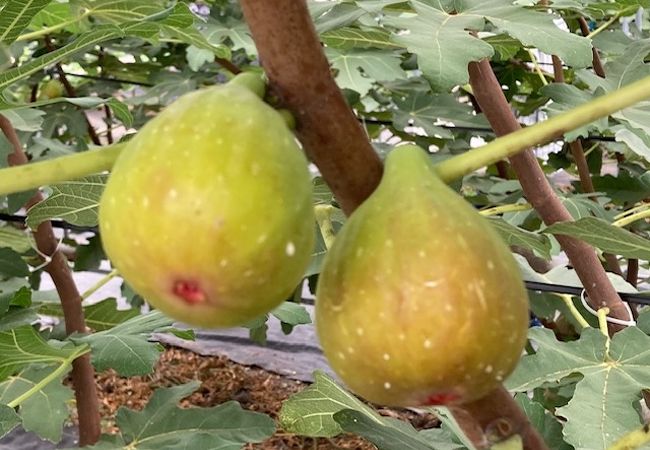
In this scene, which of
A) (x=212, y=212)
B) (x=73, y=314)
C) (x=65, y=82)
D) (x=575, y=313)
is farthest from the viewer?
(x=65, y=82)

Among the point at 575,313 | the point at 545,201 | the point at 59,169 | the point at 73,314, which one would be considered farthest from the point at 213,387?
the point at 59,169

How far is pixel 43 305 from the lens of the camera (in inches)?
60.1

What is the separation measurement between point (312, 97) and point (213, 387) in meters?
2.27

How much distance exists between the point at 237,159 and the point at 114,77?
240 cm

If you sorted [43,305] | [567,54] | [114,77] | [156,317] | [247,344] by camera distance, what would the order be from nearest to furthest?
[567,54]
[156,317]
[43,305]
[114,77]
[247,344]

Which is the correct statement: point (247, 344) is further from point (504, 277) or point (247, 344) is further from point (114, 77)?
point (504, 277)

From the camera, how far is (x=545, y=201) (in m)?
0.89

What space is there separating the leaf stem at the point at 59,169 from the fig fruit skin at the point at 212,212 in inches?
1.2

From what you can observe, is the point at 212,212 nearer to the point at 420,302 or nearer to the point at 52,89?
the point at 420,302

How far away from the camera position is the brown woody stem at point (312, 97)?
350 mm

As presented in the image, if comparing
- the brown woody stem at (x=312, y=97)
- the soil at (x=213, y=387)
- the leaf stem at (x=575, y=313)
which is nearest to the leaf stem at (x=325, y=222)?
the brown woody stem at (x=312, y=97)

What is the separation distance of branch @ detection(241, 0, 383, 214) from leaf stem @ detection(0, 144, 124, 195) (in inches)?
3.1

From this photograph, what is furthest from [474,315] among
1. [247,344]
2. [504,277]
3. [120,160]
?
[247,344]

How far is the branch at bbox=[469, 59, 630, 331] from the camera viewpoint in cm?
88
